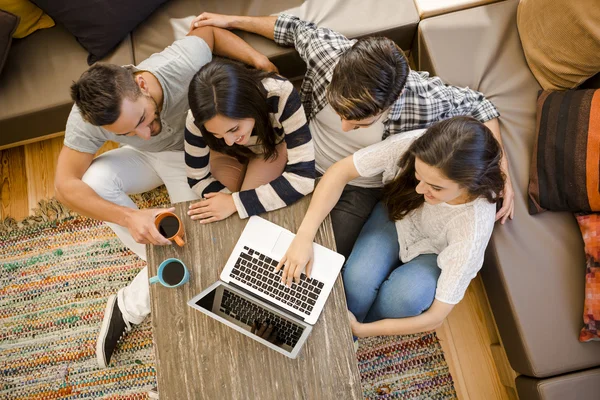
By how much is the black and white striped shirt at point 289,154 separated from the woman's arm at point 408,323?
44cm

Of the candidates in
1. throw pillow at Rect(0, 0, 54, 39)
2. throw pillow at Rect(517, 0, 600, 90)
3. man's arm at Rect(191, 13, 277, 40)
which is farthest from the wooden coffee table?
throw pillow at Rect(0, 0, 54, 39)

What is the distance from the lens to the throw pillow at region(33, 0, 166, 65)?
5.22 ft

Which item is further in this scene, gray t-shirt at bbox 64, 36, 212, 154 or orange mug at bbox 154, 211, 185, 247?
gray t-shirt at bbox 64, 36, 212, 154

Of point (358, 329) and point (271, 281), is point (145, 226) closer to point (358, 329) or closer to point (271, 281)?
point (271, 281)

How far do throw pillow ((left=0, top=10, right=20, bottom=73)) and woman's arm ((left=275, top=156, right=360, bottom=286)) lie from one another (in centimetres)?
125

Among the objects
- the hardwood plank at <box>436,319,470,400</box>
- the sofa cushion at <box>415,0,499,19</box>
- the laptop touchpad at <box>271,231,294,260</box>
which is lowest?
the hardwood plank at <box>436,319,470,400</box>

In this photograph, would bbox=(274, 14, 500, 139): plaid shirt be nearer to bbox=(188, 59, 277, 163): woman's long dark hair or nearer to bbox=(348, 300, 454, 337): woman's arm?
bbox=(188, 59, 277, 163): woman's long dark hair

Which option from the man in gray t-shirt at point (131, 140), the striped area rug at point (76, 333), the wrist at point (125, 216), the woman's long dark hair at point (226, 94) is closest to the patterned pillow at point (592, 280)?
the striped area rug at point (76, 333)

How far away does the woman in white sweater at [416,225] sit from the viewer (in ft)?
3.71

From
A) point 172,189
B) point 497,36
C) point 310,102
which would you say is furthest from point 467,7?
point 172,189

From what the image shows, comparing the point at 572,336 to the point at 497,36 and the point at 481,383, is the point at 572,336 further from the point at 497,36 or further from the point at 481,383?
the point at 497,36

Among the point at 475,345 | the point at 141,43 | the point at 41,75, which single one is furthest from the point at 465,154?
the point at 41,75

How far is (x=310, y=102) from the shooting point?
158 cm

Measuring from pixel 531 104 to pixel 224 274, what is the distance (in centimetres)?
118
